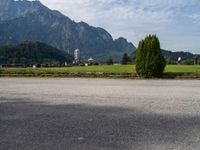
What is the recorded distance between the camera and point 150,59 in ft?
87.7

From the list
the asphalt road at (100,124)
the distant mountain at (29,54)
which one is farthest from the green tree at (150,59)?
the distant mountain at (29,54)

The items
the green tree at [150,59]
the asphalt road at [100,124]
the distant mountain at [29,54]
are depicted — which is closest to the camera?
the asphalt road at [100,124]

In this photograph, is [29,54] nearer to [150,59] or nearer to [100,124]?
[150,59]

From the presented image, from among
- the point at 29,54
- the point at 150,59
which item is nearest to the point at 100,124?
the point at 150,59

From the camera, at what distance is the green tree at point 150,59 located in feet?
86.7

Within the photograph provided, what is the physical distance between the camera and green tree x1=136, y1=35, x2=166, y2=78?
2644 centimetres

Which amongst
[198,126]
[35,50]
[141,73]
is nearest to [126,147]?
[198,126]

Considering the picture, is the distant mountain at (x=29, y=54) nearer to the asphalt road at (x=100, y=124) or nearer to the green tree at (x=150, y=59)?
the green tree at (x=150, y=59)

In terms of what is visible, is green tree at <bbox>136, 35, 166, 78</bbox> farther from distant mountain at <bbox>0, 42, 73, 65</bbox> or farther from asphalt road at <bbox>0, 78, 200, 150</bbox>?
distant mountain at <bbox>0, 42, 73, 65</bbox>

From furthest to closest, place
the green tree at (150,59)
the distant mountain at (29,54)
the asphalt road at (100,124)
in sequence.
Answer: the distant mountain at (29,54) < the green tree at (150,59) < the asphalt road at (100,124)

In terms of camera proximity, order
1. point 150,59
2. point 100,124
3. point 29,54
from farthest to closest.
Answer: point 29,54, point 150,59, point 100,124

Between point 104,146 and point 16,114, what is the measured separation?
3.99 metres

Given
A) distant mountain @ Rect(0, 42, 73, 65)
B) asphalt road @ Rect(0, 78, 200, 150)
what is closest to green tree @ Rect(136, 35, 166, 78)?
asphalt road @ Rect(0, 78, 200, 150)

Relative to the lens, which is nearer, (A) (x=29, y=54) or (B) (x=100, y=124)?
(B) (x=100, y=124)
